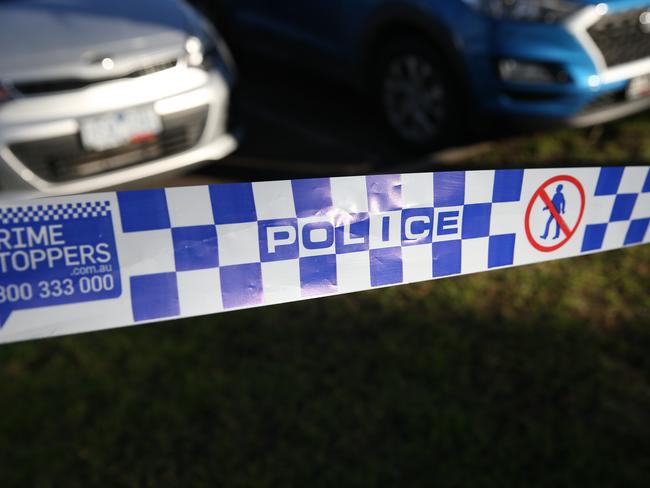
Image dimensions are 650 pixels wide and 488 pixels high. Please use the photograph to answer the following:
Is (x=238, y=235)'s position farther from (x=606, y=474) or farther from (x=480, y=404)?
(x=606, y=474)

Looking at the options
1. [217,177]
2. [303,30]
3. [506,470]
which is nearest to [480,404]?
[506,470]

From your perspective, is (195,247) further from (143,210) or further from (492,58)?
(492,58)

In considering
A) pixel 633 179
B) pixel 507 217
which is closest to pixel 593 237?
pixel 633 179

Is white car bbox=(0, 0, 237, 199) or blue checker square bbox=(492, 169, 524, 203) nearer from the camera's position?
blue checker square bbox=(492, 169, 524, 203)

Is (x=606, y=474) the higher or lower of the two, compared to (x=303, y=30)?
lower

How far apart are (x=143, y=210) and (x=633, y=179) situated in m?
1.27

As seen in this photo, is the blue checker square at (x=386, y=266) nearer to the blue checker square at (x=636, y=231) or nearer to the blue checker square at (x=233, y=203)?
the blue checker square at (x=233, y=203)

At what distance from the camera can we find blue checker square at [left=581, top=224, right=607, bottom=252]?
1830mm

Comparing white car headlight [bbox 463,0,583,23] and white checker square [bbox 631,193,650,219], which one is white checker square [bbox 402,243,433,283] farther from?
white car headlight [bbox 463,0,583,23]

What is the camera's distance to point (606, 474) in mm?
2176

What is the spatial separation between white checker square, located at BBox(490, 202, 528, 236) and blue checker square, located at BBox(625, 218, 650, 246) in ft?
1.18

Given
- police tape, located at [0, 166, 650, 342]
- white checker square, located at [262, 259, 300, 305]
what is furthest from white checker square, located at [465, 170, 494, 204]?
white checker square, located at [262, 259, 300, 305]

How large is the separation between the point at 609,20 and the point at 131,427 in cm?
293

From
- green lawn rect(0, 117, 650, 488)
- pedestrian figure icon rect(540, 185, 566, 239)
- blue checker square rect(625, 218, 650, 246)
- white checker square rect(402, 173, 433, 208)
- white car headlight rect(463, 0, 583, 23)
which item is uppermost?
white checker square rect(402, 173, 433, 208)
